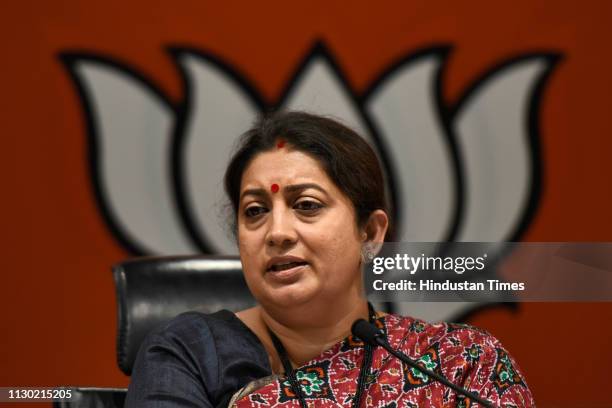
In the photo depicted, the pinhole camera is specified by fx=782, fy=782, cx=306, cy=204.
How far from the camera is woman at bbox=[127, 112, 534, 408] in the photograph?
1.35 metres

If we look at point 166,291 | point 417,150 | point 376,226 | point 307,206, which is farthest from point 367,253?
point 417,150

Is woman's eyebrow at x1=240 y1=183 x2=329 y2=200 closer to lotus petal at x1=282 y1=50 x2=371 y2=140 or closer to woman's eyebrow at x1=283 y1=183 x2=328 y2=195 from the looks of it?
woman's eyebrow at x1=283 y1=183 x2=328 y2=195

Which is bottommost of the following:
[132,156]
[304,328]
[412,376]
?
[412,376]

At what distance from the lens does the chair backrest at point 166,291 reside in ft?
5.74

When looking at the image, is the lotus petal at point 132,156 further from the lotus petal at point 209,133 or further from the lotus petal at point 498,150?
the lotus petal at point 498,150

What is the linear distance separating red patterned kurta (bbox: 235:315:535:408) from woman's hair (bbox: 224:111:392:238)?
0.25m

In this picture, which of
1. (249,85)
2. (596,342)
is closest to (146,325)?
(249,85)

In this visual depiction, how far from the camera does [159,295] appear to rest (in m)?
1.78

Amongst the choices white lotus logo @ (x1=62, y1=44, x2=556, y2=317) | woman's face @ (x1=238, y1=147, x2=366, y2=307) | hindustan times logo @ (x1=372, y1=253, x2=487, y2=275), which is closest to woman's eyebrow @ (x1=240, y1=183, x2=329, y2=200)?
woman's face @ (x1=238, y1=147, x2=366, y2=307)

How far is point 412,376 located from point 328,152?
43cm

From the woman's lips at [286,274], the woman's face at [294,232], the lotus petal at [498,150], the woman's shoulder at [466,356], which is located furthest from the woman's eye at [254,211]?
the lotus petal at [498,150]

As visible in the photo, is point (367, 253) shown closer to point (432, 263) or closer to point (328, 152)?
point (328, 152)

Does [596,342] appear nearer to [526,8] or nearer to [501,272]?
[501,272]

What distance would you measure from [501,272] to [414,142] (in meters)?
0.72
